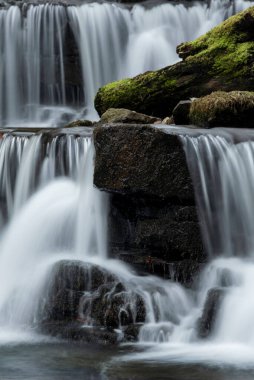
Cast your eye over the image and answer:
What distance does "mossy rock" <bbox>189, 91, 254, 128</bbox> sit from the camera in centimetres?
927

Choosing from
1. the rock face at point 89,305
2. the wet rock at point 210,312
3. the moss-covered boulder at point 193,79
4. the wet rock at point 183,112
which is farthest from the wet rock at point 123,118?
the wet rock at point 210,312

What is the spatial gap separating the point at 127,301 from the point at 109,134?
222 cm

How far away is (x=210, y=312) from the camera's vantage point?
6.59 metres

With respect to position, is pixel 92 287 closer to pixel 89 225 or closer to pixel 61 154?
pixel 89 225

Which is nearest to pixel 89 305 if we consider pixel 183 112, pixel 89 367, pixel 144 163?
pixel 89 367

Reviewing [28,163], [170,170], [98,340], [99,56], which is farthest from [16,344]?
[99,56]

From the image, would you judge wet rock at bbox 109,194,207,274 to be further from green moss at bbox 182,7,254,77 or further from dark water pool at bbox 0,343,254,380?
green moss at bbox 182,7,254,77

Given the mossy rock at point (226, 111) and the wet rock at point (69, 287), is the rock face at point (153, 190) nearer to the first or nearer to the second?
the wet rock at point (69, 287)

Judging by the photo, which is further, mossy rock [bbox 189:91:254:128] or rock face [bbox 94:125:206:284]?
mossy rock [bbox 189:91:254:128]

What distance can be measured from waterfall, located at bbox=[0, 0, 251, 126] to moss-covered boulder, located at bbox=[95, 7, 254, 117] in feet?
14.2

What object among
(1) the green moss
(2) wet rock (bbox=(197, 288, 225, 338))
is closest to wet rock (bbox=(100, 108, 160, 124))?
(1) the green moss

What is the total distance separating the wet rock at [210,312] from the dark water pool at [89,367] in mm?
827

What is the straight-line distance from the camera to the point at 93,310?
22.2 ft

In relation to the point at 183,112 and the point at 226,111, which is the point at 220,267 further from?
the point at 183,112
